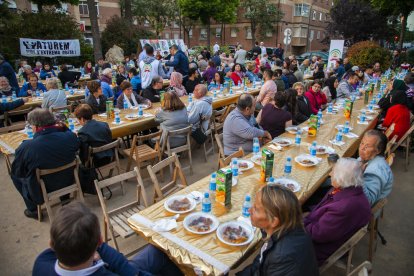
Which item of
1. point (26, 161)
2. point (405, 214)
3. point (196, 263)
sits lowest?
point (405, 214)

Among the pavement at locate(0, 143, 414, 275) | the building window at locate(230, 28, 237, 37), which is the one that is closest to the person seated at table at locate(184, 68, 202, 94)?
the pavement at locate(0, 143, 414, 275)

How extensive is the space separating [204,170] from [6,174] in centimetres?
373

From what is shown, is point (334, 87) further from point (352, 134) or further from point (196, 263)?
point (196, 263)

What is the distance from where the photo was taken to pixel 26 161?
11.9 feet

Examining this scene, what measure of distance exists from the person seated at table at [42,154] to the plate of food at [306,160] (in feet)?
9.78

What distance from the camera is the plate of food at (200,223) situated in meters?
2.47

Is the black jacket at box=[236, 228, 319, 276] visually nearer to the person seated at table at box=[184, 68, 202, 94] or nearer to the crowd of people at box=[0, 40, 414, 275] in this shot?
the crowd of people at box=[0, 40, 414, 275]

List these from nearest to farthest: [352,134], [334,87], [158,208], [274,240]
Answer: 1. [274,240]
2. [158,208]
3. [352,134]
4. [334,87]

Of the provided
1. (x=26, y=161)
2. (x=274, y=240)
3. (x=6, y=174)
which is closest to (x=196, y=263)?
(x=274, y=240)

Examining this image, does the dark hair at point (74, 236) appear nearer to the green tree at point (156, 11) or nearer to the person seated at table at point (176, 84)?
the person seated at table at point (176, 84)

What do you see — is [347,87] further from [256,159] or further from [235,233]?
[235,233]

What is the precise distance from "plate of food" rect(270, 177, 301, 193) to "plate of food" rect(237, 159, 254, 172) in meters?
0.40

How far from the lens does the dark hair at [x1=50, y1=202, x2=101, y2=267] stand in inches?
61.9

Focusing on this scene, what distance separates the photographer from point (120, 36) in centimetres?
2105
